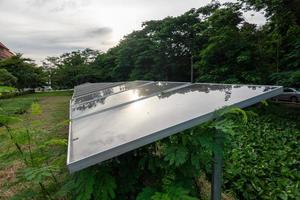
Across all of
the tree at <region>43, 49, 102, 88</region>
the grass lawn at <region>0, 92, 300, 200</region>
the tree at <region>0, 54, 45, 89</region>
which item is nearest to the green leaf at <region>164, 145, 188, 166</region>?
the grass lawn at <region>0, 92, 300, 200</region>

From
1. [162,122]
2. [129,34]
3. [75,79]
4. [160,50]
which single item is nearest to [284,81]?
[162,122]

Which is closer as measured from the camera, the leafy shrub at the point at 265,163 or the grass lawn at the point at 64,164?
the grass lawn at the point at 64,164

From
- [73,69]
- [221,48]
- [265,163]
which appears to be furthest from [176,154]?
[73,69]

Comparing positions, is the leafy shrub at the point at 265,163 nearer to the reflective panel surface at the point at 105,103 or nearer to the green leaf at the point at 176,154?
the green leaf at the point at 176,154

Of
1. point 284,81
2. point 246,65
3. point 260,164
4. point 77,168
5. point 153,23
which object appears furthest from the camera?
point 153,23

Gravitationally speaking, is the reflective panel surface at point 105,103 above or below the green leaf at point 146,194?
above

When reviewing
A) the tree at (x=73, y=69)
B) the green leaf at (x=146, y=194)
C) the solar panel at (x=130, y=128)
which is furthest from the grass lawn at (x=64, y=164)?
the tree at (x=73, y=69)

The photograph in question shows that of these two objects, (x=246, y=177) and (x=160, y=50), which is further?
(x=160, y=50)

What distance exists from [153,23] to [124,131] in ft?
86.9

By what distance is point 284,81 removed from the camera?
10.1m

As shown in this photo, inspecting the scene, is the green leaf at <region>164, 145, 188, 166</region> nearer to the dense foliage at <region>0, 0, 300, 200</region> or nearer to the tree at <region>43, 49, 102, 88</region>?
the dense foliage at <region>0, 0, 300, 200</region>

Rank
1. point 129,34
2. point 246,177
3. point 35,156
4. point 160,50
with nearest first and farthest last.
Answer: point 35,156
point 246,177
point 160,50
point 129,34

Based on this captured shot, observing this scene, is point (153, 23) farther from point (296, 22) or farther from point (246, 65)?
point (296, 22)

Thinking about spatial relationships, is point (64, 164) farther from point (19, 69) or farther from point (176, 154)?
point (19, 69)
